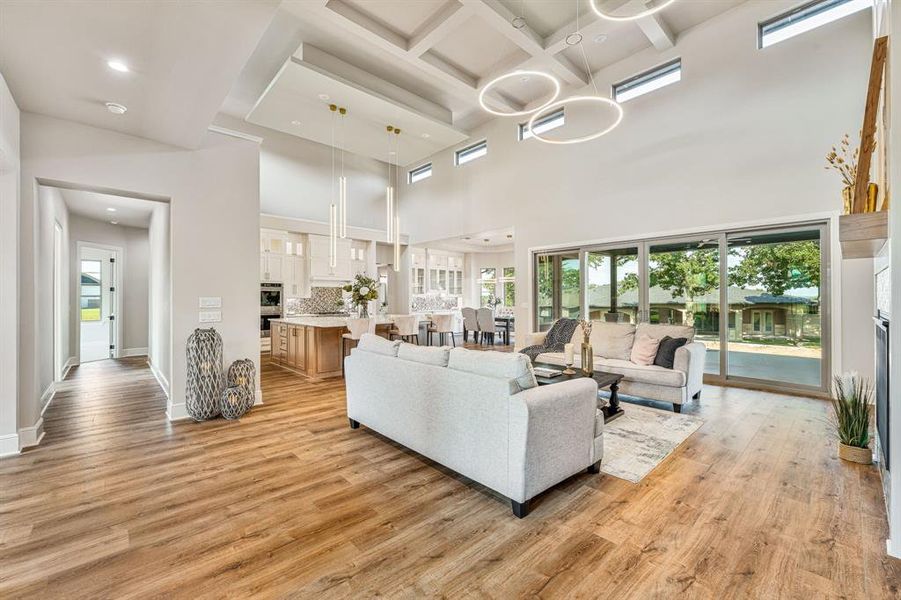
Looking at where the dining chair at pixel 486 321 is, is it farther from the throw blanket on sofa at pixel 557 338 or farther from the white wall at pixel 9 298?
the white wall at pixel 9 298

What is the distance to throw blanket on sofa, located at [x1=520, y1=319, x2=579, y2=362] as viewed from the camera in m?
5.54

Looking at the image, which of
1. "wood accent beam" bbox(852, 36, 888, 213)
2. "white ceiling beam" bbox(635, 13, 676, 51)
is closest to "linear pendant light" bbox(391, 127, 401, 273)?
"white ceiling beam" bbox(635, 13, 676, 51)

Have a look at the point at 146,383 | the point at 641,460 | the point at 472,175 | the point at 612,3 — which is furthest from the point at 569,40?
the point at 146,383

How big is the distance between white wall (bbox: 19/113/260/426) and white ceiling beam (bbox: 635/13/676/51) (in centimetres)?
534

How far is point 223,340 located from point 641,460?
4.35 metres

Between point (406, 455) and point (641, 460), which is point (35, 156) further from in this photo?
point (641, 460)

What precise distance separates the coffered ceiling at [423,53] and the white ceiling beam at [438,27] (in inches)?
0.5

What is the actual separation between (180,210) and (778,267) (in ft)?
23.7

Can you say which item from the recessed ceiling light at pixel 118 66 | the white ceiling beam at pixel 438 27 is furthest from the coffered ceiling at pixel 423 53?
the recessed ceiling light at pixel 118 66

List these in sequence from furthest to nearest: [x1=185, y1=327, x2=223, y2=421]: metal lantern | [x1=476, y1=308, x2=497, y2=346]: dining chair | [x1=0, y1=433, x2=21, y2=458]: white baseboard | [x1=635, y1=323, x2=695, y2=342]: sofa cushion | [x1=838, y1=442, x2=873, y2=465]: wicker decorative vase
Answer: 1. [x1=476, y1=308, x2=497, y2=346]: dining chair
2. [x1=635, y1=323, x2=695, y2=342]: sofa cushion
3. [x1=185, y1=327, x2=223, y2=421]: metal lantern
4. [x1=0, y1=433, x2=21, y2=458]: white baseboard
5. [x1=838, y1=442, x2=873, y2=465]: wicker decorative vase

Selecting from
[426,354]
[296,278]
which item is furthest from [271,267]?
[426,354]

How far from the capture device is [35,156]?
3.41m

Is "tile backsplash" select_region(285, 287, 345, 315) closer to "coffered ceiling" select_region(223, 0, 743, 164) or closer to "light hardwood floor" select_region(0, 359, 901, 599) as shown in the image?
"coffered ceiling" select_region(223, 0, 743, 164)

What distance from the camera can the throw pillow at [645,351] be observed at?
4543 mm
